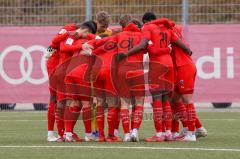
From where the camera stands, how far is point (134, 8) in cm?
2750

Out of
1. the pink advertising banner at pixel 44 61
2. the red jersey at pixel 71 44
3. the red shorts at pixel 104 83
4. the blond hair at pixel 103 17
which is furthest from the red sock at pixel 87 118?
the pink advertising banner at pixel 44 61

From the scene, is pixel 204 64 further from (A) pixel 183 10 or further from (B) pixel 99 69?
(B) pixel 99 69

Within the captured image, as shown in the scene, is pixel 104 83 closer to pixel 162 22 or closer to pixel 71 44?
pixel 71 44

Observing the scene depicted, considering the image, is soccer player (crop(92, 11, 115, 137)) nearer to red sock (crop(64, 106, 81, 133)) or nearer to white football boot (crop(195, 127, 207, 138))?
red sock (crop(64, 106, 81, 133))

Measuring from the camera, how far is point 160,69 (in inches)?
648

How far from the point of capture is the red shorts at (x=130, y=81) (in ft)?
53.6

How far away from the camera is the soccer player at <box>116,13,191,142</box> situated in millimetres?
16312

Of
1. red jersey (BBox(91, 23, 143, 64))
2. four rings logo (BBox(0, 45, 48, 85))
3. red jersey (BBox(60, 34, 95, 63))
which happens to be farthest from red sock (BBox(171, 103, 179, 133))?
four rings logo (BBox(0, 45, 48, 85))

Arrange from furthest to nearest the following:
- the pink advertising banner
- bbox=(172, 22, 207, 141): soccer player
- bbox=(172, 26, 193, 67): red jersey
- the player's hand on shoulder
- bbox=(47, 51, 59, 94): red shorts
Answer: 1. the pink advertising banner
2. bbox=(47, 51, 59, 94): red shorts
3. bbox=(172, 26, 193, 67): red jersey
4. bbox=(172, 22, 207, 141): soccer player
5. the player's hand on shoulder

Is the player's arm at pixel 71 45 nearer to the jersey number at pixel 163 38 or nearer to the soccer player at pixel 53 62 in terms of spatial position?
the soccer player at pixel 53 62

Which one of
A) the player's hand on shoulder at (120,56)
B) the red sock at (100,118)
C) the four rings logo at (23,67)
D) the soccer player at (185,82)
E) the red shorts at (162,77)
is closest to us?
the player's hand on shoulder at (120,56)

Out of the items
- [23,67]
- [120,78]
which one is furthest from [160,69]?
[23,67]

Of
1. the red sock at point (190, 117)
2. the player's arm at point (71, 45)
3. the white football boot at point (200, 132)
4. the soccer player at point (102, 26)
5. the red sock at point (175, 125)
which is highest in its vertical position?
the soccer player at point (102, 26)

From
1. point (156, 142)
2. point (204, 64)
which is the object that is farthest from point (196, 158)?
point (204, 64)
